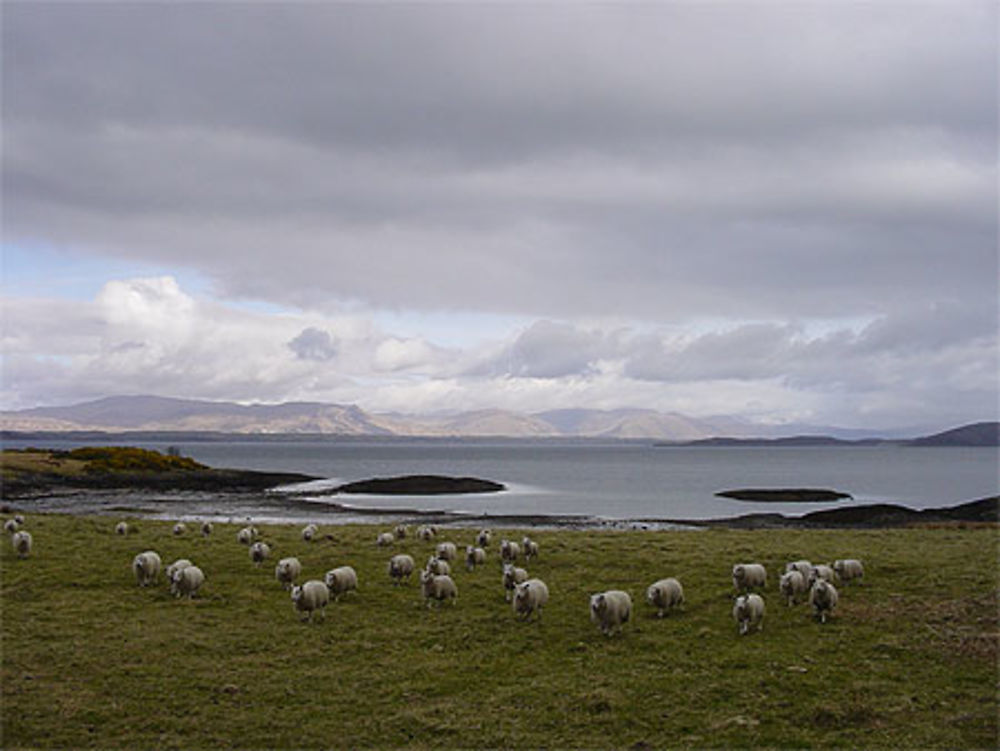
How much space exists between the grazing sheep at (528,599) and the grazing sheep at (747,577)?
20.7 feet


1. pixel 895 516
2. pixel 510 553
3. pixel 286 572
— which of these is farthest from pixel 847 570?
pixel 895 516

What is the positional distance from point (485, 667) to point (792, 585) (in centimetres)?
1005

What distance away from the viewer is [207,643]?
62.6ft

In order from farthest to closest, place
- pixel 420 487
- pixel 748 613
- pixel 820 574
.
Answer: pixel 420 487 < pixel 820 574 < pixel 748 613

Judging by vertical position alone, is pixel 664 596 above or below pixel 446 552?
above

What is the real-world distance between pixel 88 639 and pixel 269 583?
7.63 meters

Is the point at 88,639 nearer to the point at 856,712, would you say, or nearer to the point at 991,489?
the point at 856,712

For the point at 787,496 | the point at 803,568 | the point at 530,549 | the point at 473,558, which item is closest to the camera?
the point at 803,568

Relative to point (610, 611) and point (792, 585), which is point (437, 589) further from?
point (792, 585)

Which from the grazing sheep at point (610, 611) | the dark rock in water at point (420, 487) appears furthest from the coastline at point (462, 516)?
the grazing sheep at point (610, 611)

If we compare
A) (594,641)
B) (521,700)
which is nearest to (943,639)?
(594,641)

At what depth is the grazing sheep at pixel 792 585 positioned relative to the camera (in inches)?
880

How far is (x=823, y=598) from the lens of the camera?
20734mm

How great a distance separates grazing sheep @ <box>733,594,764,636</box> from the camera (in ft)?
64.8
